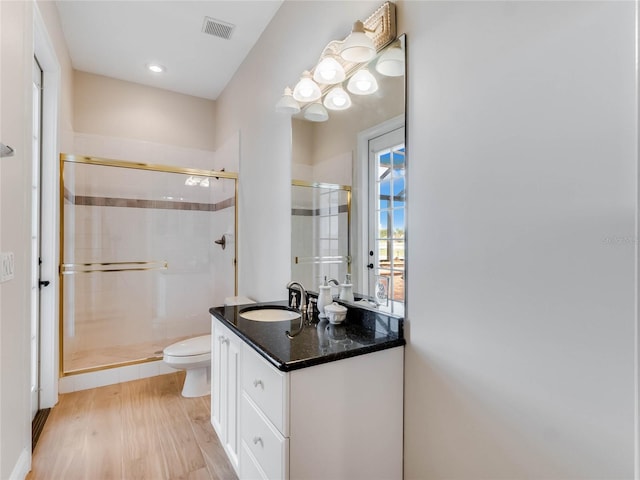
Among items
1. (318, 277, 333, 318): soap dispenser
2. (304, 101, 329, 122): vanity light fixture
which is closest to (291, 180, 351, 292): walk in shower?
(318, 277, 333, 318): soap dispenser

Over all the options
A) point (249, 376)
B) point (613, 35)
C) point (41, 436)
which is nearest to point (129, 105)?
point (41, 436)

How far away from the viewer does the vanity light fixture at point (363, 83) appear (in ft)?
4.88

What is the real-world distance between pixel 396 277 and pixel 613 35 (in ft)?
3.08

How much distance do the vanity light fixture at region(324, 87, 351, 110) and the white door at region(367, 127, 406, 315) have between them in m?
0.30

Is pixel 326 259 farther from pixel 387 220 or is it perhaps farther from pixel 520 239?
pixel 520 239

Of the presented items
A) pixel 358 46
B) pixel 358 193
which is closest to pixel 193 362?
pixel 358 193

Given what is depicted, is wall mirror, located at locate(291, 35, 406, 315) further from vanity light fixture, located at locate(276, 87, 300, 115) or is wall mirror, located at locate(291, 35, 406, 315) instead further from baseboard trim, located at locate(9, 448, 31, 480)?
baseboard trim, located at locate(9, 448, 31, 480)

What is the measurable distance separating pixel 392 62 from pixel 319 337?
3.83ft

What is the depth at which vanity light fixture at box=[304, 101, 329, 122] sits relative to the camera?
1844mm

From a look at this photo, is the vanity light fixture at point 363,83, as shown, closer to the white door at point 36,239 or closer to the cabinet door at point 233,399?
the cabinet door at point 233,399

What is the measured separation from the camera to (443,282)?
1.16m

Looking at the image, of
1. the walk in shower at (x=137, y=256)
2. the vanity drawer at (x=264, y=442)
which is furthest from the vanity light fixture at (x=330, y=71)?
the walk in shower at (x=137, y=256)

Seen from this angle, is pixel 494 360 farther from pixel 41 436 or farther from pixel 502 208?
pixel 41 436

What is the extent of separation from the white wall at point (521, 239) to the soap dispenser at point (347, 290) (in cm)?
41
